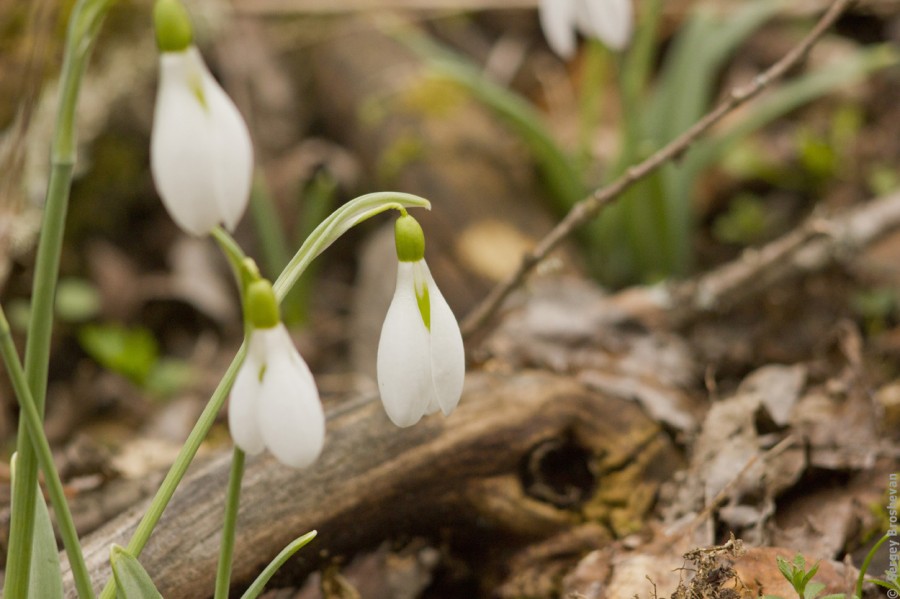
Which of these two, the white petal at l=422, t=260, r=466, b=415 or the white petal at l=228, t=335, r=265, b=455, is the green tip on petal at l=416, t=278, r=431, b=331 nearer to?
the white petal at l=422, t=260, r=466, b=415

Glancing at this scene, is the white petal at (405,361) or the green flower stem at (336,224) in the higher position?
the green flower stem at (336,224)

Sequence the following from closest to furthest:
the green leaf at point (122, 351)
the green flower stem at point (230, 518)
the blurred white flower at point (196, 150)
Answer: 1. the blurred white flower at point (196, 150)
2. the green flower stem at point (230, 518)
3. the green leaf at point (122, 351)

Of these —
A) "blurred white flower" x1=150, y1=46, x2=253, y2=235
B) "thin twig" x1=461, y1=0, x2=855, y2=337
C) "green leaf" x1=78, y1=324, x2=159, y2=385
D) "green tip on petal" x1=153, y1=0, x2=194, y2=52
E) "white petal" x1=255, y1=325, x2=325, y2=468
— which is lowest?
"white petal" x1=255, y1=325, x2=325, y2=468

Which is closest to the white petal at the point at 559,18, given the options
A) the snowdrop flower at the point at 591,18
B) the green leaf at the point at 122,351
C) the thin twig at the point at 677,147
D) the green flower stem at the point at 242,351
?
the snowdrop flower at the point at 591,18

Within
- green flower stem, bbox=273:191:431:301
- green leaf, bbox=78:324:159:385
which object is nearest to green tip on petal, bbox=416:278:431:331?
green flower stem, bbox=273:191:431:301

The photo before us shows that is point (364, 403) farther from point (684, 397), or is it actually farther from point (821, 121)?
point (821, 121)

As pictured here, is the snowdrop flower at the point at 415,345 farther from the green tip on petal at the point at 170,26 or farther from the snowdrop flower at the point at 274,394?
the green tip on petal at the point at 170,26

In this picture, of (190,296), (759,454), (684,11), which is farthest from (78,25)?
(684,11)
